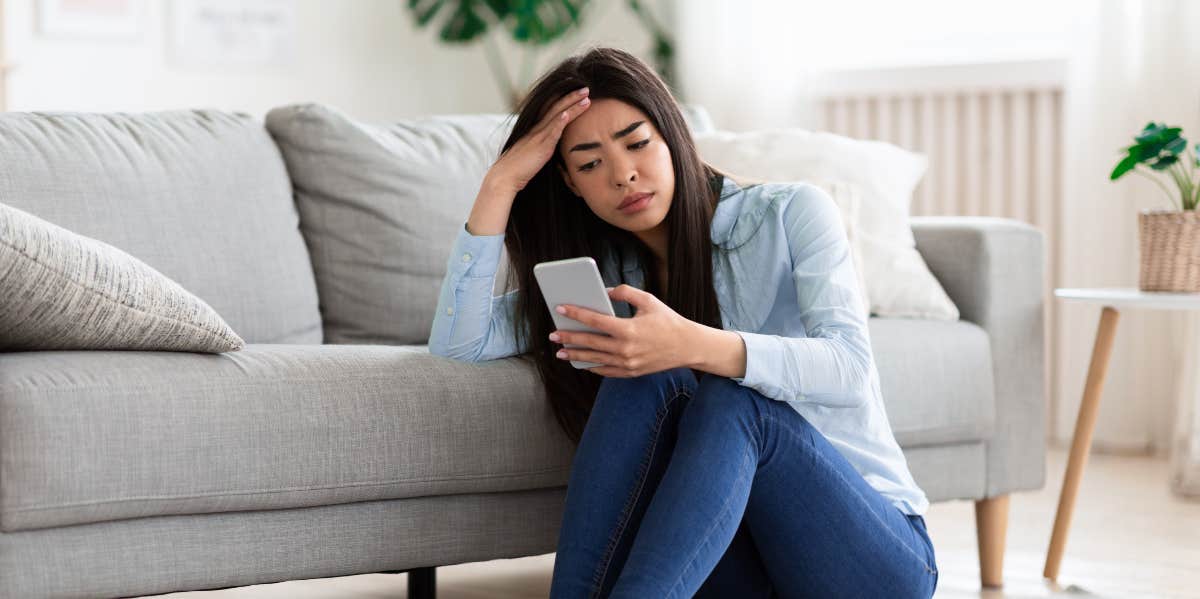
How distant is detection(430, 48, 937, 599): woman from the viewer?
146 centimetres

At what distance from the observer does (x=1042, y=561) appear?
97.2 inches

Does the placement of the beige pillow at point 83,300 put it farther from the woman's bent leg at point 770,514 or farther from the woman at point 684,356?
the woman's bent leg at point 770,514

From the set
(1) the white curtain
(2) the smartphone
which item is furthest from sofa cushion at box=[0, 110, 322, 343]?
(1) the white curtain

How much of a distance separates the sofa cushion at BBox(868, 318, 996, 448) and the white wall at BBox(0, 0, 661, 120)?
80.6 inches

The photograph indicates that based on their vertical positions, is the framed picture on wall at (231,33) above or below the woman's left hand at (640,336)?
above

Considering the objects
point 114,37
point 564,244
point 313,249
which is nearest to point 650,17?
point 114,37

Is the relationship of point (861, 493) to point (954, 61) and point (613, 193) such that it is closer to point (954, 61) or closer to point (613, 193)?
point (613, 193)

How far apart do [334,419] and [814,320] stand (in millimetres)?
578

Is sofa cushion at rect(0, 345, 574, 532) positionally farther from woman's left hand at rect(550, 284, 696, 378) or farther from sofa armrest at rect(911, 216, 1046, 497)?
sofa armrest at rect(911, 216, 1046, 497)

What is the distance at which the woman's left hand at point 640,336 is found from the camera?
1.45m

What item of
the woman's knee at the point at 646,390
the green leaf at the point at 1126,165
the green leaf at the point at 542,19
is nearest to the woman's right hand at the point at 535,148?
the woman's knee at the point at 646,390

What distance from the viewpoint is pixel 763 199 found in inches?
67.7

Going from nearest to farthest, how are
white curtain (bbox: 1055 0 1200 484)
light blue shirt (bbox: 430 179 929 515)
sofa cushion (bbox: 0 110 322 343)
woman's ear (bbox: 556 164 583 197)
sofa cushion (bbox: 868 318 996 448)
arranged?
1. light blue shirt (bbox: 430 179 929 515)
2. woman's ear (bbox: 556 164 583 197)
3. sofa cushion (bbox: 0 110 322 343)
4. sofa cushion (bbox: 868 318 996 448)
5. white curtain (bbox: 1055 0 1200 484)

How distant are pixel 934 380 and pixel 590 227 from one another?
71 cm
